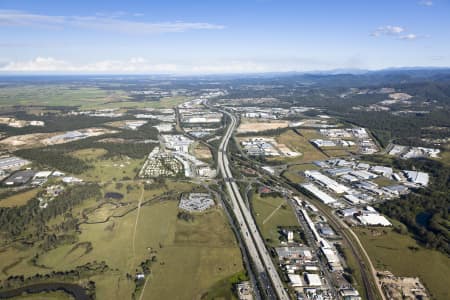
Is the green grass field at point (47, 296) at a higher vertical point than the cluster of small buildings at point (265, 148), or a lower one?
lower

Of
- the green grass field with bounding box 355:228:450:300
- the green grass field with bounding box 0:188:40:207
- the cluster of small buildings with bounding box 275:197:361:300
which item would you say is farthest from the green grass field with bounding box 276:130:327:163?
the green grass field with bounding box 0:188:40:207

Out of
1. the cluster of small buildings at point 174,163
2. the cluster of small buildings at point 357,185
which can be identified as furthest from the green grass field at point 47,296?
the cluster of small buildings at point 357,185

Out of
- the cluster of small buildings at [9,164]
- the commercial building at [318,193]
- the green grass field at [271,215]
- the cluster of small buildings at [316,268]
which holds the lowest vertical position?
the cluster of small buildings at [316,268]

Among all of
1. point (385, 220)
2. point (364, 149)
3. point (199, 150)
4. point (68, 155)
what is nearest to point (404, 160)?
point (364, 149)

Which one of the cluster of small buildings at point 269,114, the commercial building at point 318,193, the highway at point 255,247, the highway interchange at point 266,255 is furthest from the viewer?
the cluster of small buildings at point 269,114

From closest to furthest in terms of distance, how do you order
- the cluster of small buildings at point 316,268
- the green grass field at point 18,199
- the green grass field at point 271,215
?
the cluster of small buildings at point 316,268, the green grass field at point 271,215, the green grass field at point 18,199

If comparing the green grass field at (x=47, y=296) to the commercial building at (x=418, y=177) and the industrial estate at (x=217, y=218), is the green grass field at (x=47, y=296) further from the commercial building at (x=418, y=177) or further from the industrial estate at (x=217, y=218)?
the commercial building at (x=418, y=177)

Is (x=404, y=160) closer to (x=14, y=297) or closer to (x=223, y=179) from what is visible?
(x=223, y=179)

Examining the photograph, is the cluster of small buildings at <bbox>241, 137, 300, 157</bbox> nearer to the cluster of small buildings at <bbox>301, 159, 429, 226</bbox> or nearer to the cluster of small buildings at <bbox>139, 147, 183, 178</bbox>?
the cluster of small buildings at <bbox>301, 159, 429, 226</bbox>
